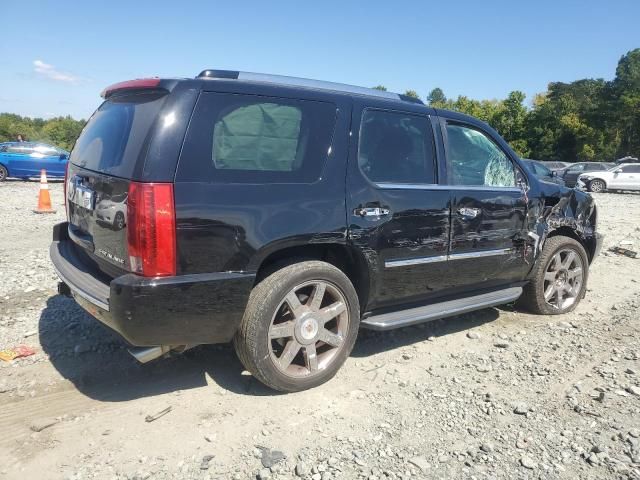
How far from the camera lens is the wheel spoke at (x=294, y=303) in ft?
10.2

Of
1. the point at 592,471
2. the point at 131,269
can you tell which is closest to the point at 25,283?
the point at 131,269

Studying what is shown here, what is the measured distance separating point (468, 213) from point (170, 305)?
7.76 feet

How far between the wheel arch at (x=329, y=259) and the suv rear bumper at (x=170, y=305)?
9.8 inches

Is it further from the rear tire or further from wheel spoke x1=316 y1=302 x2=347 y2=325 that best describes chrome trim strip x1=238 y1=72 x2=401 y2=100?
the rear tire

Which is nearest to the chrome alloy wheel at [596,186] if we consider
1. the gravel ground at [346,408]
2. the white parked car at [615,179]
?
the white parked car at [615,179]

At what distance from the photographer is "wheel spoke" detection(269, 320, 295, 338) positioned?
3084 mm

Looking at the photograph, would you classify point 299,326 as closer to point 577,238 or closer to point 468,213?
point 468,213

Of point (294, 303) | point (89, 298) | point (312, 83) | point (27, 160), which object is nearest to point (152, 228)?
point (89, 298)

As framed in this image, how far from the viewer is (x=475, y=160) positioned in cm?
418

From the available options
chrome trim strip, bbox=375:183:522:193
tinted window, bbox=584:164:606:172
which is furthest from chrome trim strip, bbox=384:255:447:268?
tinted window, bbox=584:164:606:172

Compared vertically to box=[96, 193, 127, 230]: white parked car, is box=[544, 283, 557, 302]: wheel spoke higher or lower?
lower

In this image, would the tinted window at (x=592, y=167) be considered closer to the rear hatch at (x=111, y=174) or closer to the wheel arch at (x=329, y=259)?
the wheel arch at (x=329, y=259)

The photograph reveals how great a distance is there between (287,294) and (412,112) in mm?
1723

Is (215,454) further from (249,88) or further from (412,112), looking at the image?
(412,112)
